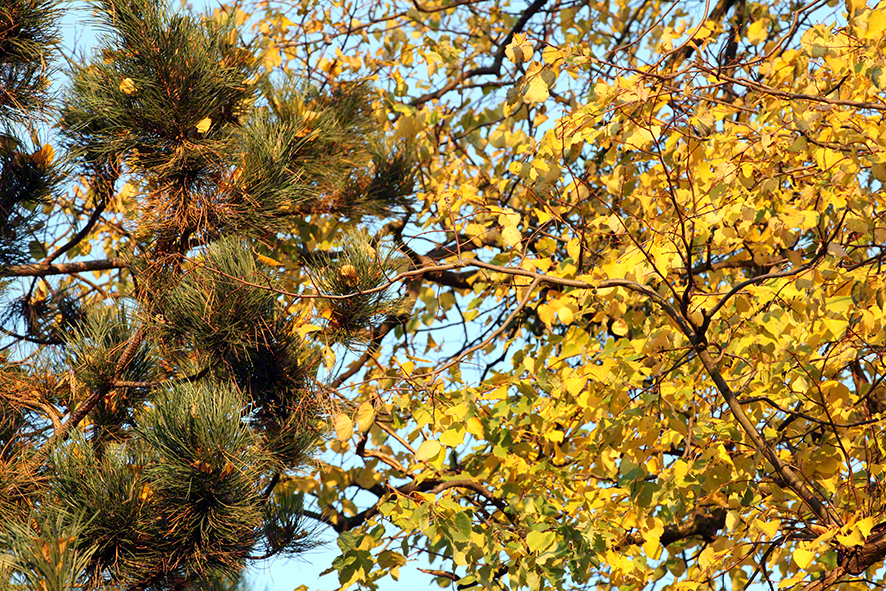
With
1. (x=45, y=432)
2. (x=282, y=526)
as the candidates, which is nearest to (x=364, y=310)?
(x=282, y=526)

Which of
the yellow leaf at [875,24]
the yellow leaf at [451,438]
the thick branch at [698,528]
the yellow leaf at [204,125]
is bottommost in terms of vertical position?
the yellow leaf at [451,438]

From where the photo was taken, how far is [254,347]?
302 cm

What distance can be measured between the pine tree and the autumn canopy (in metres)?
0.01

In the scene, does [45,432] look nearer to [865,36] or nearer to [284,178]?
[284,178]

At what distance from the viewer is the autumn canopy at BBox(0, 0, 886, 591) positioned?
251 cm

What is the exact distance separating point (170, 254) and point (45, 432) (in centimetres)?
81

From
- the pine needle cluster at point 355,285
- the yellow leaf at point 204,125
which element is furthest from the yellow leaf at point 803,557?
the yellow leaf at point 204,125

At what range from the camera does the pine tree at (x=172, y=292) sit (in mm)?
2703

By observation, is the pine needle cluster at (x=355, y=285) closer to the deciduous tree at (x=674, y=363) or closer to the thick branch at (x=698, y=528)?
the deciduous tree at (x=674, y=363)

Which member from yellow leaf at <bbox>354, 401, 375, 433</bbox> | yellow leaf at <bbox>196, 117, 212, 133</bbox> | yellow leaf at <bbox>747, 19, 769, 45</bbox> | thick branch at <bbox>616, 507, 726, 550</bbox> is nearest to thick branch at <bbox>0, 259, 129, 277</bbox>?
yellow leaf at <bbox>196, 117, 212, 133</bbox>

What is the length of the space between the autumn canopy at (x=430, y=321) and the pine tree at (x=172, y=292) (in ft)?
0.04

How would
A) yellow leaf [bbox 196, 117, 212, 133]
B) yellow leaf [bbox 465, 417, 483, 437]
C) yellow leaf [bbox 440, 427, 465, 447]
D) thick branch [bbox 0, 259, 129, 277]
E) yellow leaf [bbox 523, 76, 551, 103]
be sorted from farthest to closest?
thick branch [bbox 0, 259, 129, 277]
yellow leaf [bbox 196, 117, 212, 133]
yellow leaf [bbox 465, 417, 483, 437]
yellow leaf [bbox 440, 427, 465, 447]
yellow leaf [bbox 523, 76, 551, 103]

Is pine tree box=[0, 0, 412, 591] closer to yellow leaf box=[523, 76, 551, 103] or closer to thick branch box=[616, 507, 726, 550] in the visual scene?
yellow leaf box=[523, 76, 551, 103]

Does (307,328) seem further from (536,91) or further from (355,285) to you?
(536,91)
